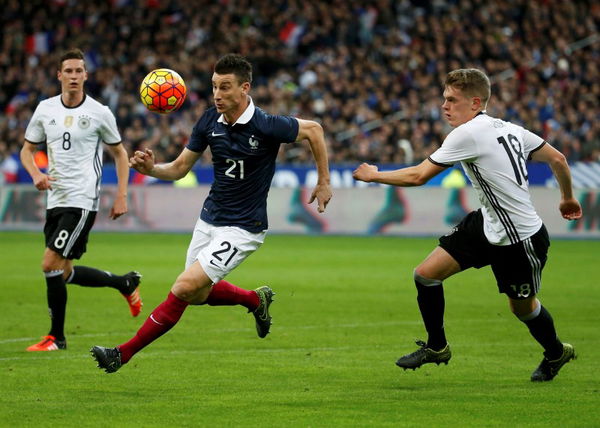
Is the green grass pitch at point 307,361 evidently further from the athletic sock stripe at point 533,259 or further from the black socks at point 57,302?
the athletic sock stripe at point 533,259

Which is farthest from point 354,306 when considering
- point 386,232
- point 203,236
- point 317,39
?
point 317,39

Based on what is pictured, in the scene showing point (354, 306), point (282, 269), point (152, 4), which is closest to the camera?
point (354, 306)

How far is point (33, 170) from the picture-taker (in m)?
10.0

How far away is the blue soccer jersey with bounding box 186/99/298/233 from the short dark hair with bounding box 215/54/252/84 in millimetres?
239

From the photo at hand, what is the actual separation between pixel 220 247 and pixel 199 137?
2.96ft

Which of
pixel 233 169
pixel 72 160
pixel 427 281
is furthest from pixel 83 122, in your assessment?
pixel 427 281

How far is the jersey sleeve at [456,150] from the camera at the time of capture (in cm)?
766

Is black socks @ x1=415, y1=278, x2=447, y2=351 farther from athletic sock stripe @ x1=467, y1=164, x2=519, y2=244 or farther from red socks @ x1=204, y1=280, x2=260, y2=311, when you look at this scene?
red socks @ x1=204, y1=280, x2=260, y2=311

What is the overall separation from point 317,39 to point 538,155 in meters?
24.3

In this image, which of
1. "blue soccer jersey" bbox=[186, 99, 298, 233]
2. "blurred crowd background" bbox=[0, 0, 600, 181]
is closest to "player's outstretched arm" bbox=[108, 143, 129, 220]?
"blue soccer jersey" bbox=[186, 99, 298, 233]

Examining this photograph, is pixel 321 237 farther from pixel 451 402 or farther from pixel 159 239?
pixel 451 402

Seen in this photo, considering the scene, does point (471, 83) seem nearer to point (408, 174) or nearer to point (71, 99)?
point (408, 174)

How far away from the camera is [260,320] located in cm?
932

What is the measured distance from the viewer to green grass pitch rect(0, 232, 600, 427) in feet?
23.0
